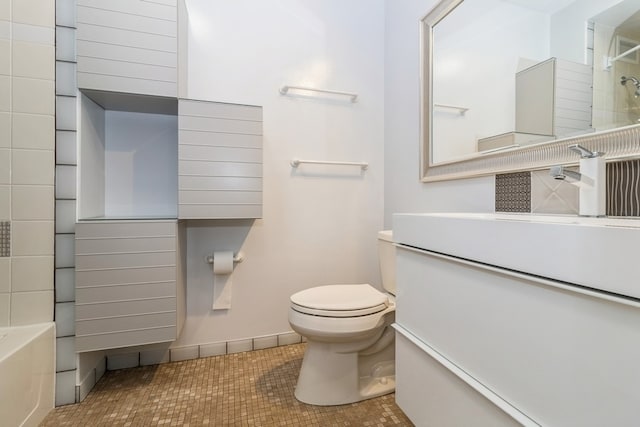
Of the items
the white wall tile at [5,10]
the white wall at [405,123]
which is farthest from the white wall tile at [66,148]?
the white wall at [405,123]

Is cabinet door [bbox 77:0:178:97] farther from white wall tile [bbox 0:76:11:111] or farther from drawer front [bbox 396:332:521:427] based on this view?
drawer front [bbox 396:332:521:427]

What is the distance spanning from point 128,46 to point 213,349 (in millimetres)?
1568

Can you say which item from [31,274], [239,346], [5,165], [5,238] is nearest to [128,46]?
[5,165]

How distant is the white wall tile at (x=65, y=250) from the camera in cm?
133

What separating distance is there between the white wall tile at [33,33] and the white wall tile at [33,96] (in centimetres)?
16

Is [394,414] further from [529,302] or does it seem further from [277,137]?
[277,137]

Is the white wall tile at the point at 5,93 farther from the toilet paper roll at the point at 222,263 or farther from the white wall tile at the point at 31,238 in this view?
the toilet paper roll at the point at 222,263

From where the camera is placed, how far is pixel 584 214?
0.87 metres

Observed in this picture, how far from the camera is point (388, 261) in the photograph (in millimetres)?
1577

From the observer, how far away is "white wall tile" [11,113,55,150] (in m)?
1.27

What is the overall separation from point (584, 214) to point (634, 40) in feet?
1.69

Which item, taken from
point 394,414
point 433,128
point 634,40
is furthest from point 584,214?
point 394,414

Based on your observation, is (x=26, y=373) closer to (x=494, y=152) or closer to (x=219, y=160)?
(x=219, y=160)

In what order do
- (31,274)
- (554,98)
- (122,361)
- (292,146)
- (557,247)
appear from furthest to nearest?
(292,146) → (122,361) → (31,274) → (554,98) → (557,247)
